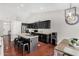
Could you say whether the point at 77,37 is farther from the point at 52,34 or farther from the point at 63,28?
the point at 52,34

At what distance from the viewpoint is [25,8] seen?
168cm

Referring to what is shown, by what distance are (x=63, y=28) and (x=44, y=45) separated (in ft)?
1.25

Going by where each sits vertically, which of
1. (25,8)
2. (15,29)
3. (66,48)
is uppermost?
(25,8)

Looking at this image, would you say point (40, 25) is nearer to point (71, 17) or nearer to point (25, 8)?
point (25, 8)

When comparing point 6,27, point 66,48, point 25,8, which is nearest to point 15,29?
point 6,27

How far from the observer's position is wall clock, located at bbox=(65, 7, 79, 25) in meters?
1.65

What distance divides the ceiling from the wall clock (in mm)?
80

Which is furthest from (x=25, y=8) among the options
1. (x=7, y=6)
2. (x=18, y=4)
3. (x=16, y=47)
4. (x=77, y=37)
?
(x=77, y=37)

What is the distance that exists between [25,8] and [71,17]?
704 millimetres

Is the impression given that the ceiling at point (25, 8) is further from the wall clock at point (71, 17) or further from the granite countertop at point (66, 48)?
the granite countertop at point (66, 48)

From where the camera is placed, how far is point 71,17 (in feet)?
5.54

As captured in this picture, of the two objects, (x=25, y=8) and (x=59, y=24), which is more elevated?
(x=25, y=8)

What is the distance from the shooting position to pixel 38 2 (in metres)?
1.70

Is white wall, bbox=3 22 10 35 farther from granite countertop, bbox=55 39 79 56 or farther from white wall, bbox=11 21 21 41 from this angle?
granite countertop, bbox=55 39 79 56
